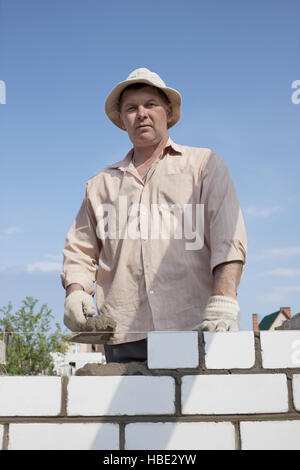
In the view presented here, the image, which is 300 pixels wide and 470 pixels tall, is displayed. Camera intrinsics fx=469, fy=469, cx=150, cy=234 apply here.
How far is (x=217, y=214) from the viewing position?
2799 millimetres

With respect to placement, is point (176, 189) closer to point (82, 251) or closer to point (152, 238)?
point (152, 238)

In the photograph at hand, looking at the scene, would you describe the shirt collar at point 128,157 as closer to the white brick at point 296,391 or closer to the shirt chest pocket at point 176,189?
the shirt chest pocket at point 176,189

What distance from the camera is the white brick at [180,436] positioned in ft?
7.04

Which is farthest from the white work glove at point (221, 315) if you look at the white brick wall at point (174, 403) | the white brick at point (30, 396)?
the white brick at point (30, 396)

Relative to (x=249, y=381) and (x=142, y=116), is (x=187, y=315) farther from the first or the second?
(x=142, y=116)

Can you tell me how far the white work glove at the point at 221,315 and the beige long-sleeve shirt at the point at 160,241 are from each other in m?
0.24

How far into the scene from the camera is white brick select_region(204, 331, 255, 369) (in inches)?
88.0

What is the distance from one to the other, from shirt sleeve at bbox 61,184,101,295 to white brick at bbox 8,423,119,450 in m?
0.99

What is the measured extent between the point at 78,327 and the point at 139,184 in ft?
3.29

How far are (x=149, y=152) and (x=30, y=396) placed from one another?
5.84ft

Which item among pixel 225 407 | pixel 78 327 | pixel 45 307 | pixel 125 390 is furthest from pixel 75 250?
pixel 45 307

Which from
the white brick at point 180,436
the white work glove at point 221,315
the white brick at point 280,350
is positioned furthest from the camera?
the white work glove at point 221,315

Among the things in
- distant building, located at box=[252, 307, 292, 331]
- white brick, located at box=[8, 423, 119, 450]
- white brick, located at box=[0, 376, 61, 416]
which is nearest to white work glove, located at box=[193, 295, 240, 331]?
white brick, located at box=[8, 423, 119, 450]

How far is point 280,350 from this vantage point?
2.27 meters
